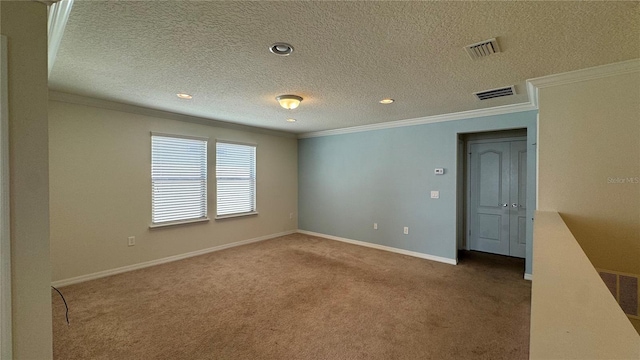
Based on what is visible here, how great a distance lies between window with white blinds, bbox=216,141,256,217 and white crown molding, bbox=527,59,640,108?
461cm

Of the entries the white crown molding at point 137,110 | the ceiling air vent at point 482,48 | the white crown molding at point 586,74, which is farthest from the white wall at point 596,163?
the white crown molding at point 137,110

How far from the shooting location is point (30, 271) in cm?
132

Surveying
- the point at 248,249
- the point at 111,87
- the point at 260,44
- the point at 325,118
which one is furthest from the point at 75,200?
the point at 325,118

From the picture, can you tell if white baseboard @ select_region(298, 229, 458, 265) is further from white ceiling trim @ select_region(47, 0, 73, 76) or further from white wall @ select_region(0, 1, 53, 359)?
white ceiling trim @ select_region(47, 0, 73, 76)

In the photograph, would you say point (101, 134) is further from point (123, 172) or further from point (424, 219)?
point (424, 219)

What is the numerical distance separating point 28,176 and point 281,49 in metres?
1.71

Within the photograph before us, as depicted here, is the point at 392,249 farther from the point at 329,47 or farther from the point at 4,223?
the point at 4,223

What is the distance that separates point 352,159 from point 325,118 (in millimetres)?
1255

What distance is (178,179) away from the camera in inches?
169

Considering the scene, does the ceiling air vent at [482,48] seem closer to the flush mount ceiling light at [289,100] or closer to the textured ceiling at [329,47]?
the textured ceiling at [329,47]

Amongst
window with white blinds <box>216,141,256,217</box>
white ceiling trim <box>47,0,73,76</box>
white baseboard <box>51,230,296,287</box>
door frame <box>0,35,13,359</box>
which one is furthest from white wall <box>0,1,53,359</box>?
window with white blinds <box>216,141,256,217</box>

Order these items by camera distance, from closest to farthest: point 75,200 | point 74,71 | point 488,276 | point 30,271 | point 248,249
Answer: point 30,271 → point 74,71 → point 75,200 → point 488,276 → point 248,249

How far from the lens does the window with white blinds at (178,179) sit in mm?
4070

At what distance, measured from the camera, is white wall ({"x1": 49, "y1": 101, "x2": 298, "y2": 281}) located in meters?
3.24
